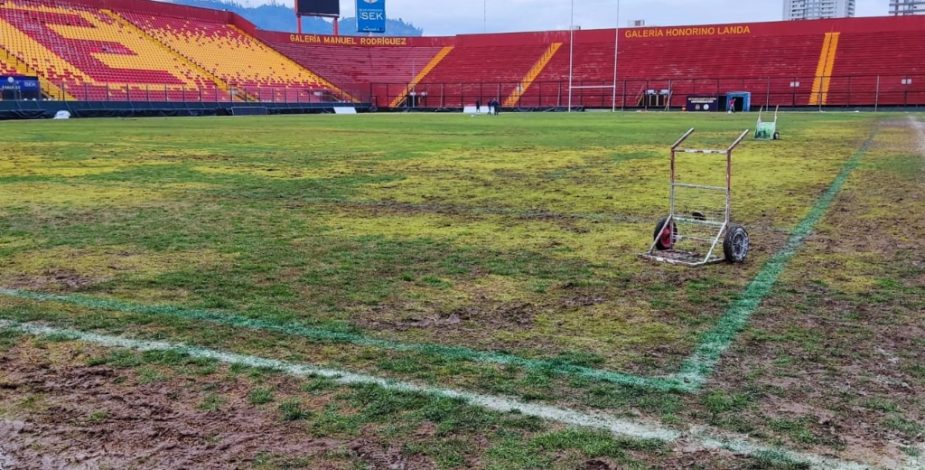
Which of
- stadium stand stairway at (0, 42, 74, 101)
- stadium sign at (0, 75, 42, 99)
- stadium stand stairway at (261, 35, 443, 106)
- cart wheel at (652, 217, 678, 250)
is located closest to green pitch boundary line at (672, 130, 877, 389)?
cart wheel at (652, 217, 678, 250)

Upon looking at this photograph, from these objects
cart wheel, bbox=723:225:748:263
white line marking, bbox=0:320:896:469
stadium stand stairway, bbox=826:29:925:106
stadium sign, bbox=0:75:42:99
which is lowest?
white line marking, bbox=0:320:896:469

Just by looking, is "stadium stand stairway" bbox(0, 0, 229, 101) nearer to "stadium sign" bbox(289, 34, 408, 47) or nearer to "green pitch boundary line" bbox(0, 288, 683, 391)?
"stadium sign" bbox(289, 34, 408, 47)

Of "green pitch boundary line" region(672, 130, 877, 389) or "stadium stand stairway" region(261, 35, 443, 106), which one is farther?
"stadium stand stairway" region(261, 35, 443, 106)

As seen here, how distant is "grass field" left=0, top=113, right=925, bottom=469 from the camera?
3.21 m

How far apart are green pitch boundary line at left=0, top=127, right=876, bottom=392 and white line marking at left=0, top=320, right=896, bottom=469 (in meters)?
0.45

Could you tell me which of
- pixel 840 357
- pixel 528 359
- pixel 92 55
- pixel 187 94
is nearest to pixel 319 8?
pixel 187 94

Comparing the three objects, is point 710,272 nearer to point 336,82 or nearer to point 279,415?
point 279,415

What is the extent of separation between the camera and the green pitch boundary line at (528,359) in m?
3.90

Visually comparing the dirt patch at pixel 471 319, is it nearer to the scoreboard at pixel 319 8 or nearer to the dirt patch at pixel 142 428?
the dirt patch at pixel 142 428

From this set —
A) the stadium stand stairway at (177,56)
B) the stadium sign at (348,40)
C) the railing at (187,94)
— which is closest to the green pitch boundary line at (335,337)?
the railing at (187,94)

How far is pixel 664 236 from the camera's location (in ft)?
22.6

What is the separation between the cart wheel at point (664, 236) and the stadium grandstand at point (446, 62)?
46.1 metres

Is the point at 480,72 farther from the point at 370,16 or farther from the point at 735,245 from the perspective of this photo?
the point at 735,245

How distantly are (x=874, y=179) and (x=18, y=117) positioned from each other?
136ft
